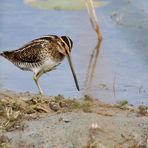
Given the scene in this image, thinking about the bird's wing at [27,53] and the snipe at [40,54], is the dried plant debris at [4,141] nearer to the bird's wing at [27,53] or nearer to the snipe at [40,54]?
the snipe at [40,54]

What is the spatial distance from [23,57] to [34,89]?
368 mm

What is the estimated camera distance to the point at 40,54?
27.5ft

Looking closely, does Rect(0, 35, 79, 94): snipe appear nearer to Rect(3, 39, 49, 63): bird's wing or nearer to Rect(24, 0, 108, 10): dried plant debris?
Rect(3, 39, 49, 63): bird's wing

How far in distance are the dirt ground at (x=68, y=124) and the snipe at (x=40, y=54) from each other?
42.9 inches

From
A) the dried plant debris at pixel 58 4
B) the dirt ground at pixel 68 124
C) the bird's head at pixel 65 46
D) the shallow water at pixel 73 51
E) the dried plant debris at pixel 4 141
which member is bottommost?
the shallow water at pixel 73 51

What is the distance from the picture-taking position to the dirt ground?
5.49 metres

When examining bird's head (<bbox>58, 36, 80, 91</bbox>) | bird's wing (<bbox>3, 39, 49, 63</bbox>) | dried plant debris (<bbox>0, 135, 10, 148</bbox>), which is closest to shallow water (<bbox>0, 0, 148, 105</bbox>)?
bird's head (<bbox>58, 36, 80, 91</bbox>)

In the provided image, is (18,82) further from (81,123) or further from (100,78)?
(100,78)

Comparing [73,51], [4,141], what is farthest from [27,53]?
[4,141]

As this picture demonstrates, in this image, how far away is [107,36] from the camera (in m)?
8.73

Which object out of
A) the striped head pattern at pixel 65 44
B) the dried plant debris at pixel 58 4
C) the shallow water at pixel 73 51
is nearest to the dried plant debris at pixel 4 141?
the dried plant debris at pixel 58 4

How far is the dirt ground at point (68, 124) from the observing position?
5.49 meters

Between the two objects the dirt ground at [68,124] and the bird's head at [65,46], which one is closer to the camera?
the dirt ground at [68,124]

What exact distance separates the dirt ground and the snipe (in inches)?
42.9
